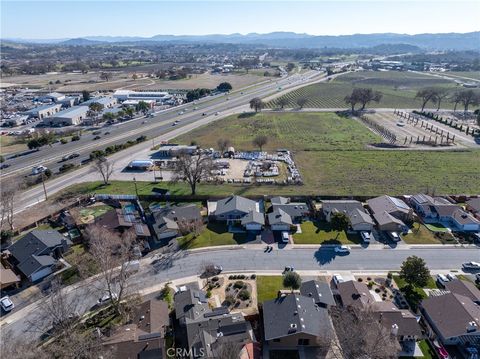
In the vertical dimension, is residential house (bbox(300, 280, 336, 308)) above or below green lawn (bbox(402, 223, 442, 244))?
above

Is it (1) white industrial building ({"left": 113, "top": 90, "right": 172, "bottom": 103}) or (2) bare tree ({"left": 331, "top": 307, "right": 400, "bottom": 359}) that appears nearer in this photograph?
(2) bare tree ({"left": 331, "top": 307, "right": 400, "bottom": 359})

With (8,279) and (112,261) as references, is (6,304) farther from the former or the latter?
(112,261)

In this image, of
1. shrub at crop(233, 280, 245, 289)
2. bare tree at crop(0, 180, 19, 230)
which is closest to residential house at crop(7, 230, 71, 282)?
bare tree at crop(0, 180, 19, 230)

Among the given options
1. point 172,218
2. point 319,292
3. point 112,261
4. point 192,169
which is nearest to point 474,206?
point 319,292

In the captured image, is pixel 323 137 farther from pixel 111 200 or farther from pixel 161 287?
pixel 161 287

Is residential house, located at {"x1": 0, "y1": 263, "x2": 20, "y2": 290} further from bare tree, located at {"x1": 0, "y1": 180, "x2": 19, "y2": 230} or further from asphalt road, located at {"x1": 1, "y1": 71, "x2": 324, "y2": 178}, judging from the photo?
asphalt road, located at {"x1": 1, "y1": 71, "x2": 324, "y2": 178}

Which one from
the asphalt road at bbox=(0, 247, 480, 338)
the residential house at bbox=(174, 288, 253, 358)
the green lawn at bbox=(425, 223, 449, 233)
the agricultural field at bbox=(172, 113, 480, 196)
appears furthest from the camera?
the agricultural field at bbox=(172, 113, 480, 196)
